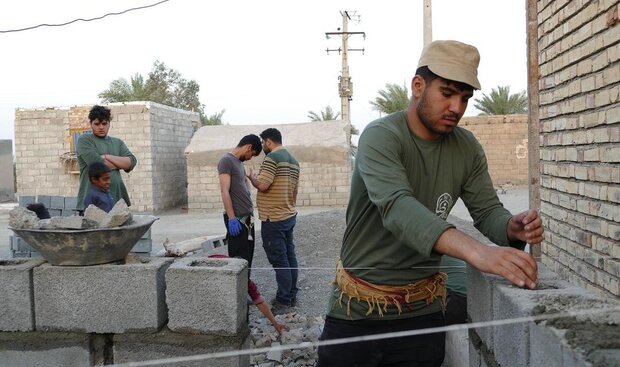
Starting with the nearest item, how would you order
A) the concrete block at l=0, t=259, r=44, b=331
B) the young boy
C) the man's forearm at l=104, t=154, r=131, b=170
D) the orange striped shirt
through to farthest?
Answer: the concrete block at l=0, t=259, r=44, b=331 → the young boy → the man's forearm at l=104, t=154, r=131, b=170 → the orange striped shirt

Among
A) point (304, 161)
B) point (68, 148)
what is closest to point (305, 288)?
point (304, 161)

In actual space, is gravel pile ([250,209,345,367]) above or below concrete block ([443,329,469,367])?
below

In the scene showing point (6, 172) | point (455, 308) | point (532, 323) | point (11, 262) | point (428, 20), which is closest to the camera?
point (532, 323)

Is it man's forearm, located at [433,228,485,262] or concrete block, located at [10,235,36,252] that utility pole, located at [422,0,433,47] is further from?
man's forearm, located at [433,228,485,262]

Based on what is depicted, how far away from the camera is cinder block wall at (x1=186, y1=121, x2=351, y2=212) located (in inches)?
648

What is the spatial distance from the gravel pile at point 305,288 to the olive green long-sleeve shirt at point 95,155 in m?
1.55

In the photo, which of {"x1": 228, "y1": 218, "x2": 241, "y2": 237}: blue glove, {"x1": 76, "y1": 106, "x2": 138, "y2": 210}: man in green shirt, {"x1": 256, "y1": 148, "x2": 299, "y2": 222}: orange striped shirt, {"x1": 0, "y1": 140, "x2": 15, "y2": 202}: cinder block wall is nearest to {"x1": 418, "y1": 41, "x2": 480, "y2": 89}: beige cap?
{"x1": 76, "y1": 106, "x2": 138, "y2": 210}: man in green shirt

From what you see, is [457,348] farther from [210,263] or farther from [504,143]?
[504,143]

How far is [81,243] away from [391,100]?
25.2m

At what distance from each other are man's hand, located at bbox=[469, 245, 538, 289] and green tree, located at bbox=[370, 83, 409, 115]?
25.5 metres

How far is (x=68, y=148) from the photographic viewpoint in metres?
16.9

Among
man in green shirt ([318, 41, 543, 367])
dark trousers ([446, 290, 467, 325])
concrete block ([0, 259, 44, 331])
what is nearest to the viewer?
man in green shirt ([318, 41, 543, 367])

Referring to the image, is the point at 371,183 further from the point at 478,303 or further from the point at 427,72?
the point at 478,303

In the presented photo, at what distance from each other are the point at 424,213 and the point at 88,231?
2.13 meters
